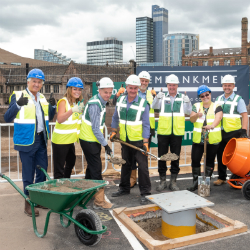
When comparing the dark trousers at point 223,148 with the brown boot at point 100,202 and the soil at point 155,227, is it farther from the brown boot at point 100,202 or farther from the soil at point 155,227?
the brown boot at point 100,202

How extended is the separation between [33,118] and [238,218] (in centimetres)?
357

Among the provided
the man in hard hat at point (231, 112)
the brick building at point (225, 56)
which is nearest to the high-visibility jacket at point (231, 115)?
the man in hard hat at point (231, 112)

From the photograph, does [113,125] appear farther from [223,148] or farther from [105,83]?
[223,148]

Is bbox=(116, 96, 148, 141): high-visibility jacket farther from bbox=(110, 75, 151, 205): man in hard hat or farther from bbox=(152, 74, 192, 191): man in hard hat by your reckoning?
bbox=(152, 74, 192, 191): man in hard hat

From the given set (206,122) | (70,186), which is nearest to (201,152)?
(206,122)

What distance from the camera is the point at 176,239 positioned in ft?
12.6

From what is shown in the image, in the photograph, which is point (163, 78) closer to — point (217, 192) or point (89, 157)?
point (217, 192)

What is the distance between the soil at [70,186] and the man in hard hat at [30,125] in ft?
2.99

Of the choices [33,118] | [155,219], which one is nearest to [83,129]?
[33,118]

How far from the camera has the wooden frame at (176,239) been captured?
371 cm

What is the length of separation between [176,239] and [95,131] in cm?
202

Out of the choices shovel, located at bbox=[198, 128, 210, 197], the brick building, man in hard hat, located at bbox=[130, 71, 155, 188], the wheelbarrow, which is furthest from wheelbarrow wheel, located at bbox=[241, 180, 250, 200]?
the brick building

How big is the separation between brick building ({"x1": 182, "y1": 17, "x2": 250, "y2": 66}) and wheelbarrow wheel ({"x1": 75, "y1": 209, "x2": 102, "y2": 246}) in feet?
292

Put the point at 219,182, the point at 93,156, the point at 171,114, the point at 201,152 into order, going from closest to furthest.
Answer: the point at 93,156, the point at 171,114, the point at 201,152, the point at 219,182
